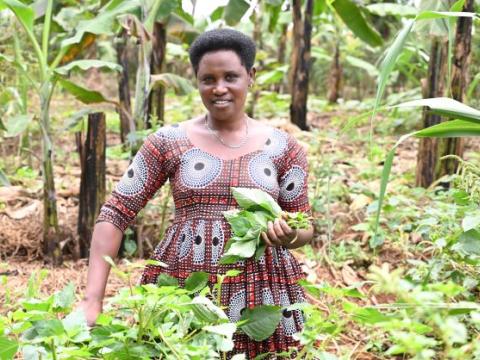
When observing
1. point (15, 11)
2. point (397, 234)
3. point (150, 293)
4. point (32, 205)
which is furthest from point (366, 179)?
point (150, 293)

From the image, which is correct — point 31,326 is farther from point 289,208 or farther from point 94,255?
point 289,208

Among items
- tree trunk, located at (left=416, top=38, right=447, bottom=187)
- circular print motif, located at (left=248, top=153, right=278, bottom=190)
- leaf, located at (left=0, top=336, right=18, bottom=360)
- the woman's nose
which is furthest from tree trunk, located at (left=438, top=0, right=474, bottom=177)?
leaf, located at (left=0, top=336, right=18, bottom=360)

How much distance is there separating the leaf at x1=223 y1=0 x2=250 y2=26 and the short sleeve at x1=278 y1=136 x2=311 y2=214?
284cm

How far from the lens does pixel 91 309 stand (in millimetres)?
1550

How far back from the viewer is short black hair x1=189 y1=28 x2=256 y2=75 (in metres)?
1.70

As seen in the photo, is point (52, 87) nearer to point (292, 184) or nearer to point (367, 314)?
point (292, 184)

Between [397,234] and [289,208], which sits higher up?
[289,208]

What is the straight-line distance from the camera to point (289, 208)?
5.91 feet

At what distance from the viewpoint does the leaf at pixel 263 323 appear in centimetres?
138

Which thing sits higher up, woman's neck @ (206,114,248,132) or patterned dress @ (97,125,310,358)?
woman's neck @ (206,114,248,132)

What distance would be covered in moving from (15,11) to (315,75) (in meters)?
9.17

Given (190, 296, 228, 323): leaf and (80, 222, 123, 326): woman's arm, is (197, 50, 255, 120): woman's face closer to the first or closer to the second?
(80, 222, 123, 326): woman's arm

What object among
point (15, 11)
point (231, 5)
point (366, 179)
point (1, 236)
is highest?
point (231, 5)

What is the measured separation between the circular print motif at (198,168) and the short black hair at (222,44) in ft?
0.90
